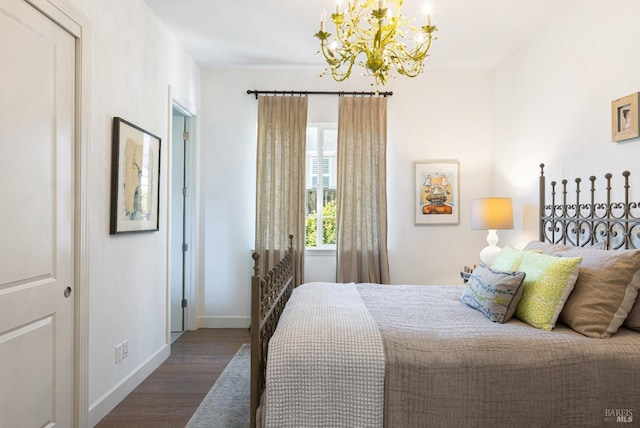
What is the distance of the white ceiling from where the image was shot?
11.1 ft

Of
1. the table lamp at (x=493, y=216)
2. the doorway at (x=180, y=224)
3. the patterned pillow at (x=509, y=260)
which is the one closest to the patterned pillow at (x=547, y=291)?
the patterned pillow at (x=509, y=260)

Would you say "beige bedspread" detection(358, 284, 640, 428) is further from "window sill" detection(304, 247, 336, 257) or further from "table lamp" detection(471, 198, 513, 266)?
"window sill" detection(304, 247, 336, 257)

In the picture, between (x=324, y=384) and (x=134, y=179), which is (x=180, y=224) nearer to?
(x=134, y=179)

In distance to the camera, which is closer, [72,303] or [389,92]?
[72,303]

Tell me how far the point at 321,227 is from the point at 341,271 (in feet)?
1.85

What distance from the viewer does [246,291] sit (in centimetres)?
482

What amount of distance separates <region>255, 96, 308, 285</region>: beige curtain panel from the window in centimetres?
20

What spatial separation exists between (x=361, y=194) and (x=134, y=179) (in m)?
2.36

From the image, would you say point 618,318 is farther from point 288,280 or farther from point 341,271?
point 341,271

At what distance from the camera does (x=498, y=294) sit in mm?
2316

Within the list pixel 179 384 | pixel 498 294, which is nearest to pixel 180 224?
pixel 179 384

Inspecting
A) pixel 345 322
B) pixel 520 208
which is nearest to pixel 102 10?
pixel 345 322

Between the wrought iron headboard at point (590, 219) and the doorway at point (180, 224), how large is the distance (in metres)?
3.50

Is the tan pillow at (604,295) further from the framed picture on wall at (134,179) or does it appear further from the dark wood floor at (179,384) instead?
the framed picture on wall at (134,179)
